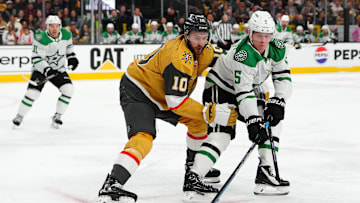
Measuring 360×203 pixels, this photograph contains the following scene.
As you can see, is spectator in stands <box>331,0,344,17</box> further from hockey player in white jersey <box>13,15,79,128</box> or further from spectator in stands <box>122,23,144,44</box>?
hockey player in white jersey <box>13,15,79,128</box>

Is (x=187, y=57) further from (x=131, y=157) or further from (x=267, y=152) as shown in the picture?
(x=267, y=152)

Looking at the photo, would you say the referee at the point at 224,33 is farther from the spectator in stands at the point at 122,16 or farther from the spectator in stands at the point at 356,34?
the spectator in stands at the point at 356,34

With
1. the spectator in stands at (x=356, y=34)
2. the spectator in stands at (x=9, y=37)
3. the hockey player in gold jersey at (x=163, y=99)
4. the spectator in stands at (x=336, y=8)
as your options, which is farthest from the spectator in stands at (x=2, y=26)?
the hockey player in gold jersey at (x=163, y=99)

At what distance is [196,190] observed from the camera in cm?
305

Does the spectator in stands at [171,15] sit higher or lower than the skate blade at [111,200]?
higher

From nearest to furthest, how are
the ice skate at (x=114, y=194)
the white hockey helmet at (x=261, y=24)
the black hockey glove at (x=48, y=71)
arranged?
the ice skate at (x=114, y=194) → the white hockey helmet at (x=261, y=24) → the black hockey glove at (x=48, y=71)

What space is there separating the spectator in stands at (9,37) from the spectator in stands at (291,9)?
21.4 ft

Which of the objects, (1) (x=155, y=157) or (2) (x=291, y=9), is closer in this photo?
(1) (x=155, y=157)

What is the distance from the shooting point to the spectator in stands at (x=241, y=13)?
1346cm

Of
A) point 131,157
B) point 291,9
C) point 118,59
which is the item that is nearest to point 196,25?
point 131,157

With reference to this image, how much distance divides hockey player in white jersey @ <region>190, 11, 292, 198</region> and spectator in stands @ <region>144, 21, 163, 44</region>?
8931mm

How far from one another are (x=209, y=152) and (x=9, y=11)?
8834 mm

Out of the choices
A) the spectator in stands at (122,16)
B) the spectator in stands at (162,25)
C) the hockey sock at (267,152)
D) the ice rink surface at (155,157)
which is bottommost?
the ice rink surface at (155,157)

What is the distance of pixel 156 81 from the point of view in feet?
9.99
